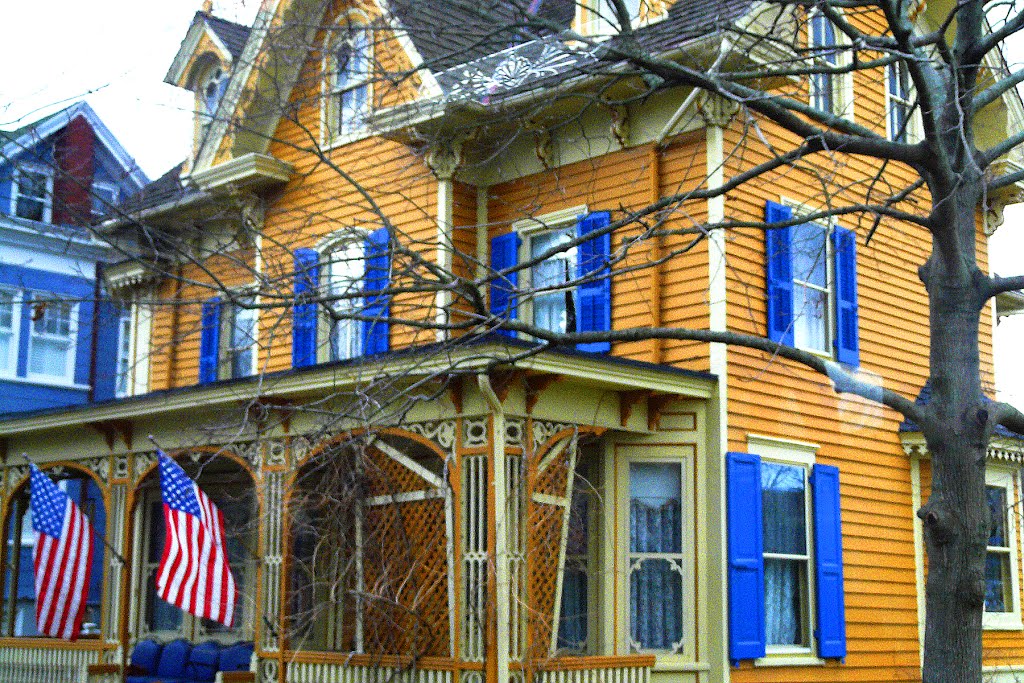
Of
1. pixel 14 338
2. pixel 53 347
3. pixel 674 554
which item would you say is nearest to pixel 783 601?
pixel 674 554

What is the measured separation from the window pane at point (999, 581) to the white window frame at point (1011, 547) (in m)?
0.05

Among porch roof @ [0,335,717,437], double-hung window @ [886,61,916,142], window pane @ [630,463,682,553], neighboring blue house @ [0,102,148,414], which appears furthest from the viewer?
neighboring blue house @ [0,102,148,414]

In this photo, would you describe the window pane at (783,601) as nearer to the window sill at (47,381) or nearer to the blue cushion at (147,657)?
the blue cushion at (147,657)

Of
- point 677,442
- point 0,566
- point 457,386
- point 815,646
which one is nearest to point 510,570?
point 457,386

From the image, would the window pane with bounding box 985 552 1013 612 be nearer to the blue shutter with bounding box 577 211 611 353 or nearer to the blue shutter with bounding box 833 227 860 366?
the blue shutter with bounding box 833 227 860 366

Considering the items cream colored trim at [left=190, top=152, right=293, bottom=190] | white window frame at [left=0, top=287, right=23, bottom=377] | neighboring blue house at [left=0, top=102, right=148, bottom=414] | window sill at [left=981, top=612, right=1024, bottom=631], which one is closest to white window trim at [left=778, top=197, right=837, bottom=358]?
window sill at [left=981, top=612, right=1024, bottom=631]

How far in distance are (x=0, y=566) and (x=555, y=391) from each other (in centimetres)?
909

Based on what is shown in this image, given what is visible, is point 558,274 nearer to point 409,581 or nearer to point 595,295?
point 595,295

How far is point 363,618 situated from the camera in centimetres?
1339

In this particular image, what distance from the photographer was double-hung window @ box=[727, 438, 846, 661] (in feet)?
45.9

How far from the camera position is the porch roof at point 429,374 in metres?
11.9

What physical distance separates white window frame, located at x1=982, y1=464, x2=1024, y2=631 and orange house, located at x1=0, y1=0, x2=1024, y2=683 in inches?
1.6

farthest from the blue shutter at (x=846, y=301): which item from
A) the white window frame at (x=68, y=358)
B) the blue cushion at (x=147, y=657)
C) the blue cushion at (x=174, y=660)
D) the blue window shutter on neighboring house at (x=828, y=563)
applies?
the white window frame at (x=68, y=358)

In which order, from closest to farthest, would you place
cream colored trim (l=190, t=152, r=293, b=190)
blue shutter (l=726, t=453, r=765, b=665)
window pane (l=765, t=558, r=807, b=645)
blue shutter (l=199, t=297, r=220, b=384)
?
blue shutter (l=726, t=453, r=765, b=665)
window pane (l=765, t=558, r=807, b=645)
cream colored trim (l=190, t=152, r=293, b=190)
blue shutter (l=199, t=297, r=220, b=384)
